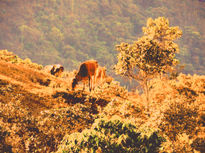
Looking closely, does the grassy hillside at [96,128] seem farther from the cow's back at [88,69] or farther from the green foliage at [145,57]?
the cow's back at [88,69]

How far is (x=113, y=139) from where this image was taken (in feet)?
21.0

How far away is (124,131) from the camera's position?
683 cm

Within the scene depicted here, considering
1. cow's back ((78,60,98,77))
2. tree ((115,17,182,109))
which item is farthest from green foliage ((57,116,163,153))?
cow's back ((78,60,98,77))

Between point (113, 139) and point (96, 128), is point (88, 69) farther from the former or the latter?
point (113, 139)

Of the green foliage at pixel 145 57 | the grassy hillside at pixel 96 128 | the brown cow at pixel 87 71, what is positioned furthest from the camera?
the brown cow at pixel 87 71

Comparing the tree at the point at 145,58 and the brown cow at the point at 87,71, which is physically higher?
the tree at the point at 145,58

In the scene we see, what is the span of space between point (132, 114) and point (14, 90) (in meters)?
12.0

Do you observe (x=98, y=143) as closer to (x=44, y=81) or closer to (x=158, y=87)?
(x=158, y=87)

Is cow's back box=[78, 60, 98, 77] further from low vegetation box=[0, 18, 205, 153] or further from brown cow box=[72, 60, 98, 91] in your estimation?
low vegetation box=[0, 18, 205, 153]

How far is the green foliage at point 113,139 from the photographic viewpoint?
6.15 metres

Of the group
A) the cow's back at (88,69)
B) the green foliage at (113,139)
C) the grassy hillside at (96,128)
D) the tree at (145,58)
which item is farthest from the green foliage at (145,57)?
the green foliage at (113,139)

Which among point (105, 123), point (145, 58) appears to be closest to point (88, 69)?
point (145, 58)

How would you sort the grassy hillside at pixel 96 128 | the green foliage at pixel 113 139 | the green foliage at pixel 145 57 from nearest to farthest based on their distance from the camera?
A: 1. the green foliage at pixel 113 139
2. the grassy hillside at pixel 96 128
3. the green foliage at pixel 145 57

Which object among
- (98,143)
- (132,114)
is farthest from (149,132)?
(132,114)
